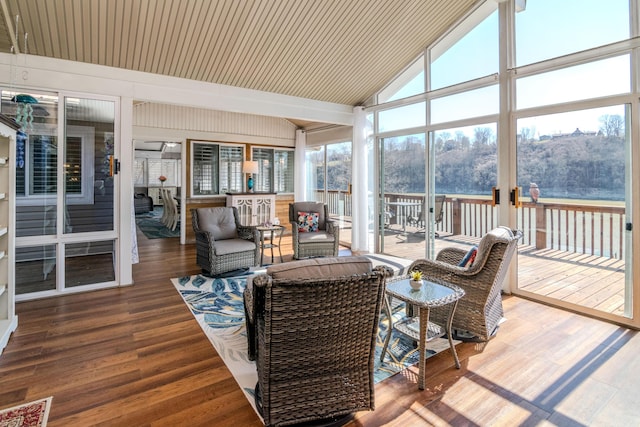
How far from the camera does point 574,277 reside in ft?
11.7

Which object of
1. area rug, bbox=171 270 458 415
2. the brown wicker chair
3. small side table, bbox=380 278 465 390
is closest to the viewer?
the brown wicker chair

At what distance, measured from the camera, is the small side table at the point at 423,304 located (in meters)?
2.20

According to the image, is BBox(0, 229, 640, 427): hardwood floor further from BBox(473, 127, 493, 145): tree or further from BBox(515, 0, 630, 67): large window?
BBox(515, 0, 630, 67): large window

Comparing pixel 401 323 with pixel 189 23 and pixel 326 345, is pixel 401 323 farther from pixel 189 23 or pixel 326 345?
pixel 189 23

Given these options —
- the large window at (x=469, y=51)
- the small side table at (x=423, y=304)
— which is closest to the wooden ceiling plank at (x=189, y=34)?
the large window at (x=469, y=51)

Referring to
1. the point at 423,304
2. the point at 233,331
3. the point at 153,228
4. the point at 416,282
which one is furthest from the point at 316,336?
the point at 153,228

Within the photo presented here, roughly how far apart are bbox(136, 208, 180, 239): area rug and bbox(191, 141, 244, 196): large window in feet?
5.31

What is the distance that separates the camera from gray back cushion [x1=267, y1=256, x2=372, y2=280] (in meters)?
1.62

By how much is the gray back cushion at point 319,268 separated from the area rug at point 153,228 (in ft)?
23.2

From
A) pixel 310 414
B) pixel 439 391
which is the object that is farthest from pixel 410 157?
pixel 310 414

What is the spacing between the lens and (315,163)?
8062mm

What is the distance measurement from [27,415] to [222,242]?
2975 millimetres

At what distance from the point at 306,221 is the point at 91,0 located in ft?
13.0

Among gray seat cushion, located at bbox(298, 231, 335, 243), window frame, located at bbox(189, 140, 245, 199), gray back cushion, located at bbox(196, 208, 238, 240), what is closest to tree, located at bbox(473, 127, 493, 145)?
gray seat cushion, located at bbox(298, 231, 335, 243)
